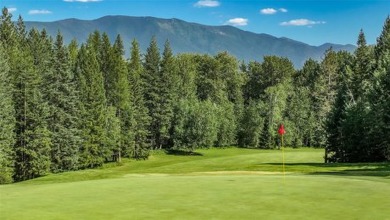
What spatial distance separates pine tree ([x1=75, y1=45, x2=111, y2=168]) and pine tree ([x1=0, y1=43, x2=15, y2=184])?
1493cm

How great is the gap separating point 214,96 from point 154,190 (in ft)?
315

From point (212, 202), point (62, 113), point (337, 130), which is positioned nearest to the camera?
point (212, 202)

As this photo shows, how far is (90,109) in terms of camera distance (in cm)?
6850

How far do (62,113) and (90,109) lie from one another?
5241 mm

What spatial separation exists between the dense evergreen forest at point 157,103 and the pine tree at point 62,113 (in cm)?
16

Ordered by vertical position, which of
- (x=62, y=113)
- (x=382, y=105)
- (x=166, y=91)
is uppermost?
(x=166, y=91)

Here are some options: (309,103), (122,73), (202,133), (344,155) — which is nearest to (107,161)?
(122,73)

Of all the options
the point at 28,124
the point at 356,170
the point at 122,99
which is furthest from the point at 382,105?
the point at 122,99

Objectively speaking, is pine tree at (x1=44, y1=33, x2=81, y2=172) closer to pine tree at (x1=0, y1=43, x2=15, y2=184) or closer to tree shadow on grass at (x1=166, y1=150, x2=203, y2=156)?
pine tree at (x1=0, y1=43, x2=15, y2=184)

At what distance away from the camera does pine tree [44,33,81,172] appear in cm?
6284

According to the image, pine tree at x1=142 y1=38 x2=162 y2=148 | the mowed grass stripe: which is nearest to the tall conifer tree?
pine tree at x1=142 y1=38 x2=162 y2=148

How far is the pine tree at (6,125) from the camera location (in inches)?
1992

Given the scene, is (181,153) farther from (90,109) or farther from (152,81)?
(90,109)

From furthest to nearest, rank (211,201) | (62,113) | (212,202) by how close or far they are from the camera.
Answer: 1. (62,113)
2. (211,201)
3. (212,202)
